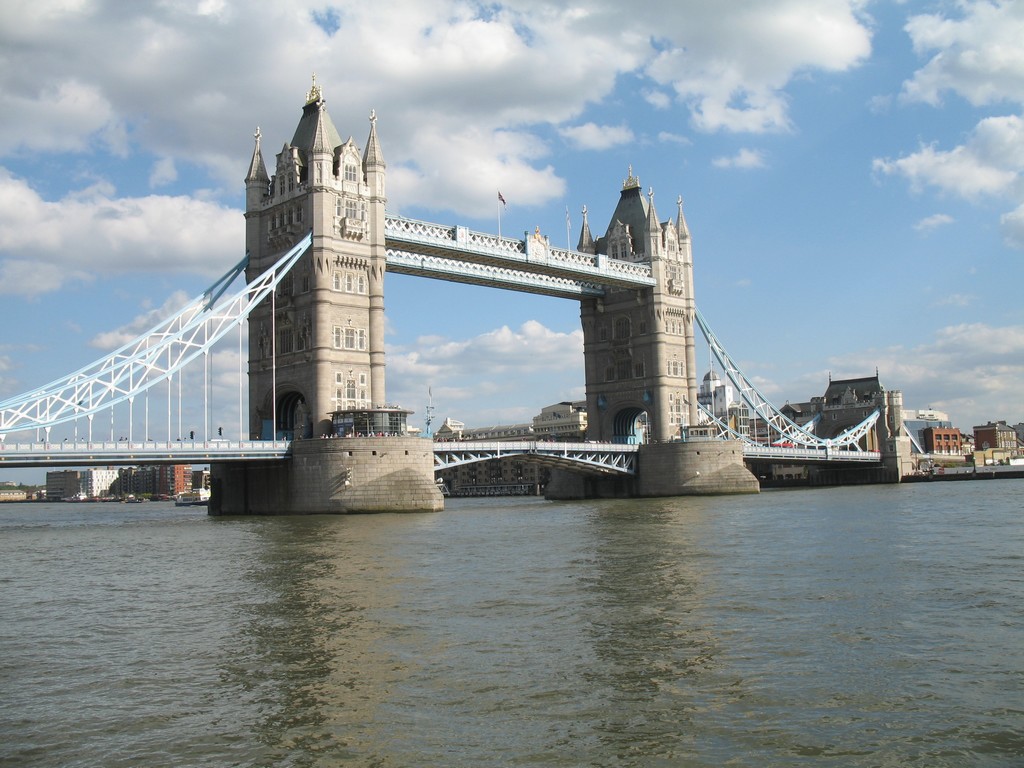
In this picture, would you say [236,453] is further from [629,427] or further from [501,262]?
[629,427]

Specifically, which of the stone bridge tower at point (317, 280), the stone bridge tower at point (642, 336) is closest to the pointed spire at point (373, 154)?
the stone bridge tower at point (317, 280)

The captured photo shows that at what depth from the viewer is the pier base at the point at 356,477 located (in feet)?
193

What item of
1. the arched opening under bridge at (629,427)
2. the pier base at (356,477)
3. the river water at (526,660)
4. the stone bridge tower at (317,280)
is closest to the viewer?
the river water at (526,660)

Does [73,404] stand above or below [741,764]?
above

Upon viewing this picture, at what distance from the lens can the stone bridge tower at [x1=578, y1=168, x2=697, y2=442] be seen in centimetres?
9012

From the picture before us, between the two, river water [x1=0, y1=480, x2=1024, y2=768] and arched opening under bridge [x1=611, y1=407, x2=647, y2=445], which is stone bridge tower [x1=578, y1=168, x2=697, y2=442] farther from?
river water [x1=0, y1=480, x2=1024, y2=768]

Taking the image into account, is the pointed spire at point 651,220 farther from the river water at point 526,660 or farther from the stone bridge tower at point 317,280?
the river water at point 526,660

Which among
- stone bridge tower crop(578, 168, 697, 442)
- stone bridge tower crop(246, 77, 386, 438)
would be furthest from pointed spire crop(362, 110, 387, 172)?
stone bridge tower crop(578, 168, 697, 442)

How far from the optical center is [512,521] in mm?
54781

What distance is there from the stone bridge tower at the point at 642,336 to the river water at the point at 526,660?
190 ft

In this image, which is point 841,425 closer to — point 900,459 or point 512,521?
point 900,459

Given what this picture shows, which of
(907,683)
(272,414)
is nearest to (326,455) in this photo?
(272,414)

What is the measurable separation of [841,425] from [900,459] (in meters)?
16.3

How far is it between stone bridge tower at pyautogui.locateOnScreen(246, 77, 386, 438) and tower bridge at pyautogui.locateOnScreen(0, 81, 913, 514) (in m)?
0.11
